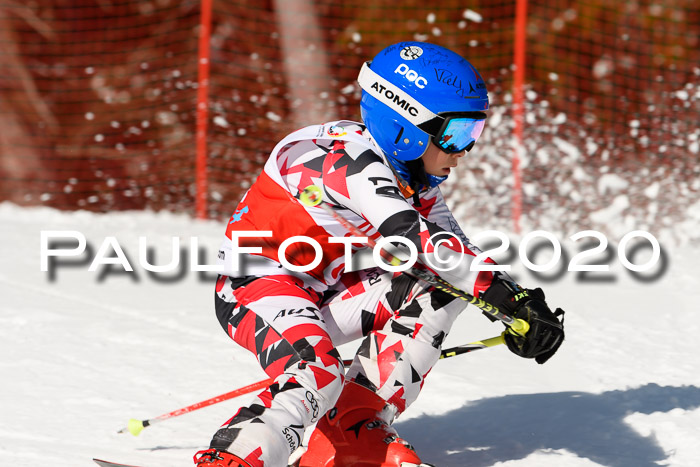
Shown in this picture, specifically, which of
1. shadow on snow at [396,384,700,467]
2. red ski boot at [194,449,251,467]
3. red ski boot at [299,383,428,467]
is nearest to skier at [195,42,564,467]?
red ski boot at [299,383,428,467]

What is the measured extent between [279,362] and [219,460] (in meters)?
0.37

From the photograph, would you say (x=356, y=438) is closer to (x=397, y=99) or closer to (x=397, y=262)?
(x=397, y=262)

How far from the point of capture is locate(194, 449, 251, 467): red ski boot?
231cm

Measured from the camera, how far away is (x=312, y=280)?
2.91m

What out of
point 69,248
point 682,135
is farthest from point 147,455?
point 682,135

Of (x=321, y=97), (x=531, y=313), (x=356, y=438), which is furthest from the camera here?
(x=321, y=97)

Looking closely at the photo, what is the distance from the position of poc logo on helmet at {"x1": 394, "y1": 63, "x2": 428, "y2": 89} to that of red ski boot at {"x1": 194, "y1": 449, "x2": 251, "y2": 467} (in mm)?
1167

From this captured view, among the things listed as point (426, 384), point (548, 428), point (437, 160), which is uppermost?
point (437, 160)

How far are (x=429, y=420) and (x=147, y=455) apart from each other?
1.03 m

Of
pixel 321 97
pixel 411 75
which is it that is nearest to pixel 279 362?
pixel 411 75

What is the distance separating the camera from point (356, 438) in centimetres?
283

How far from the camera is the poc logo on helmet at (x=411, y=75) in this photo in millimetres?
2748

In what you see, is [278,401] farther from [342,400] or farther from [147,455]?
[147,455]

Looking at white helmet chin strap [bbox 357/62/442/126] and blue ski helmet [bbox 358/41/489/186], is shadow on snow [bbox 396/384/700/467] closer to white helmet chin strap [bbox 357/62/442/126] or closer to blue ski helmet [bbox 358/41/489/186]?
blue ski helmet [bbox 358/41/489/186]
